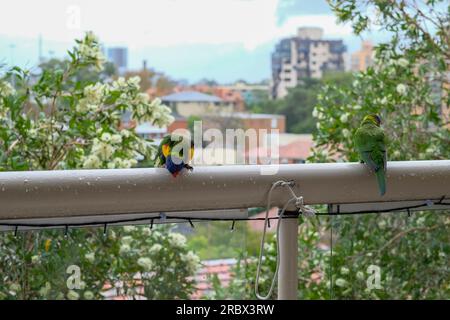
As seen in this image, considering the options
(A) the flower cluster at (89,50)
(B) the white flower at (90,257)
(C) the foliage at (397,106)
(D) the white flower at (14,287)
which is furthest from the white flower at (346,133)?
(D) the white flower at (14,287)

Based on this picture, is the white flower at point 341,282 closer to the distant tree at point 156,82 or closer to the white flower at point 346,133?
the white flower at point 346,133

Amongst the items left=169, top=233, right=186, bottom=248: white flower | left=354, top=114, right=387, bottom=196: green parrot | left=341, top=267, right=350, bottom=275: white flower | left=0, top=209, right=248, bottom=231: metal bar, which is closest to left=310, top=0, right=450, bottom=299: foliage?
left=341, top=267, right=350, bottom=275: white flower

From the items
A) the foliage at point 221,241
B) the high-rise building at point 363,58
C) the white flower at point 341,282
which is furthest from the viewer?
the high-rise building at point 363,58

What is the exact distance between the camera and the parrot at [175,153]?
1249mm

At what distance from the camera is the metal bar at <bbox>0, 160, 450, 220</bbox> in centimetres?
117

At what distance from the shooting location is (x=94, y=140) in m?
2.71

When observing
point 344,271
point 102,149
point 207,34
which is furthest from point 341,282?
point 207,34

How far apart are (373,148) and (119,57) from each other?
2.77 metres

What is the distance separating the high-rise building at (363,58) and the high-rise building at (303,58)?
0.12m

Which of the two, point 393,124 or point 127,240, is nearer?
point 127,240

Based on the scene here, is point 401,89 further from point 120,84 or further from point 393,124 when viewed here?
point 120,84

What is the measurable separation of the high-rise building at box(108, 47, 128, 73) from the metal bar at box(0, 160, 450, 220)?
7.96 ft

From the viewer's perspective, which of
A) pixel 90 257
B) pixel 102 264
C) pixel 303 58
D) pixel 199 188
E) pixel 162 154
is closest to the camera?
pixel 199 188

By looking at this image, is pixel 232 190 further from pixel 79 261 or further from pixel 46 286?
pixel 79 261
